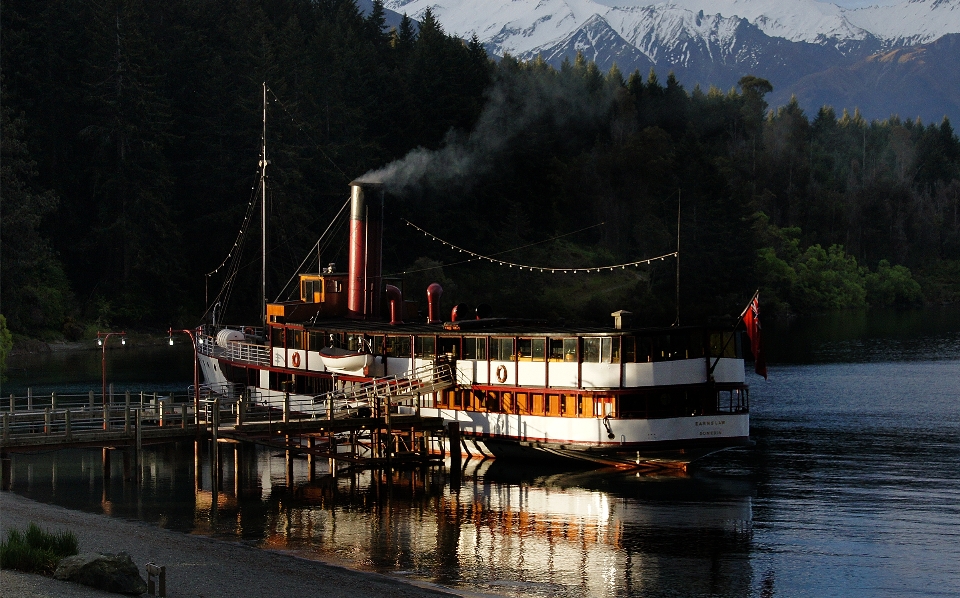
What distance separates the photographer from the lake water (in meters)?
37.3

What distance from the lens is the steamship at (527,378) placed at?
49.7m

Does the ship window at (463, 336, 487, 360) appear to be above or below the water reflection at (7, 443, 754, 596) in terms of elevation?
above

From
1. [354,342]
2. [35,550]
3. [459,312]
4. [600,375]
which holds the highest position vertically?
[459,312]

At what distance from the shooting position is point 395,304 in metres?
60.2

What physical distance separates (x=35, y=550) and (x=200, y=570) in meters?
5.10

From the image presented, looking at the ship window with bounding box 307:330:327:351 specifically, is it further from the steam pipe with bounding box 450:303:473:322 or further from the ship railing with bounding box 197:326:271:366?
the steam pipe with bounding box 450:303:473:322

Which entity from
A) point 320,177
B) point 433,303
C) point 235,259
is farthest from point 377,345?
point 320,177

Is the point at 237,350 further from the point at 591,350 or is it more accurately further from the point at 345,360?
the point at 591,350

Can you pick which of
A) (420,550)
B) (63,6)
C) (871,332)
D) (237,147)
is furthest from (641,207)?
(420,550)

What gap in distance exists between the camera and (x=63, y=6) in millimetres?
120188

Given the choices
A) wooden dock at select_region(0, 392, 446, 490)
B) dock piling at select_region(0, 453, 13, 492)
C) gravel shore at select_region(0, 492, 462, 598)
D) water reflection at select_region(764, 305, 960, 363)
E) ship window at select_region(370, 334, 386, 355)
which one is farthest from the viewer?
water reflection at select_region(764, 305, 960, 363)

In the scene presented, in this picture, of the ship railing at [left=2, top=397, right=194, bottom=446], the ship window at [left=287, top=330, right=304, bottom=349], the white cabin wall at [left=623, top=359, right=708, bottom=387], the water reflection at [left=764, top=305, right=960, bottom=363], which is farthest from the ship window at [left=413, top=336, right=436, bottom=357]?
the water reflection at [left=764, top=305, right=960, bottom=363]

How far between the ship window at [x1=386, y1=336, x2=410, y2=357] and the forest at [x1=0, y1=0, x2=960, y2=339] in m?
41.3

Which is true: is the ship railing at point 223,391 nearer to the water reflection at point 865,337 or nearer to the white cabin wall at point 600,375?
the white cabin wall at point 600,375
